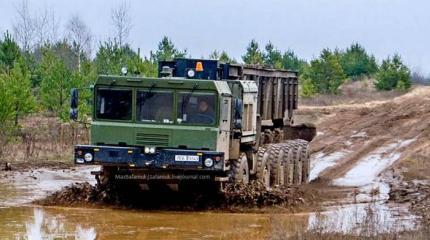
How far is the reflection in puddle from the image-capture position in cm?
1399

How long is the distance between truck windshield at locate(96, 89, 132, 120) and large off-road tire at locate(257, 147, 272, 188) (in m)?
3.83

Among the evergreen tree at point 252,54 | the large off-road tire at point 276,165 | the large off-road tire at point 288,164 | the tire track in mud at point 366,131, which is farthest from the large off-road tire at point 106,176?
the evergreen tree at point 252,54

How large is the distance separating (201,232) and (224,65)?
196 inches

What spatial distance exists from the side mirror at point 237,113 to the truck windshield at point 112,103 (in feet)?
6.75

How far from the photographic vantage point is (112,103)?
17.3 m

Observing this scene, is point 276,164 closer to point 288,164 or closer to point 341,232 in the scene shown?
point 288,164

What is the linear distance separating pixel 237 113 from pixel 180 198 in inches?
88.1

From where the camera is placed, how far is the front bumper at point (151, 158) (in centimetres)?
1672

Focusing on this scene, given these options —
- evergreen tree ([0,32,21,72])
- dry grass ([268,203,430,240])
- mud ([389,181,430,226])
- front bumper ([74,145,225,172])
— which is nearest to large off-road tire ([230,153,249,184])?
front bumper ([74,145,225,172])

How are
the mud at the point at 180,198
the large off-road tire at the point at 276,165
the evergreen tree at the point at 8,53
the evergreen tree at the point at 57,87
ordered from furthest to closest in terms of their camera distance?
the evergreen tree at the point at 8,53, the evergreen tree at the point at 57,87, the large off-road tire at the point at 276,165, the mud at the point at 180,198

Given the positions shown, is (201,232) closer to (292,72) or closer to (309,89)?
(292,72)

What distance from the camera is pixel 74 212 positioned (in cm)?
1694

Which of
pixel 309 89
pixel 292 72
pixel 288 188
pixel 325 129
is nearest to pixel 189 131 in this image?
pixel 288 188

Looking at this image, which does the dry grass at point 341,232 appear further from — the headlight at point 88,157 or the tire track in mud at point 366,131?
the tire track in mud at point 366,131
